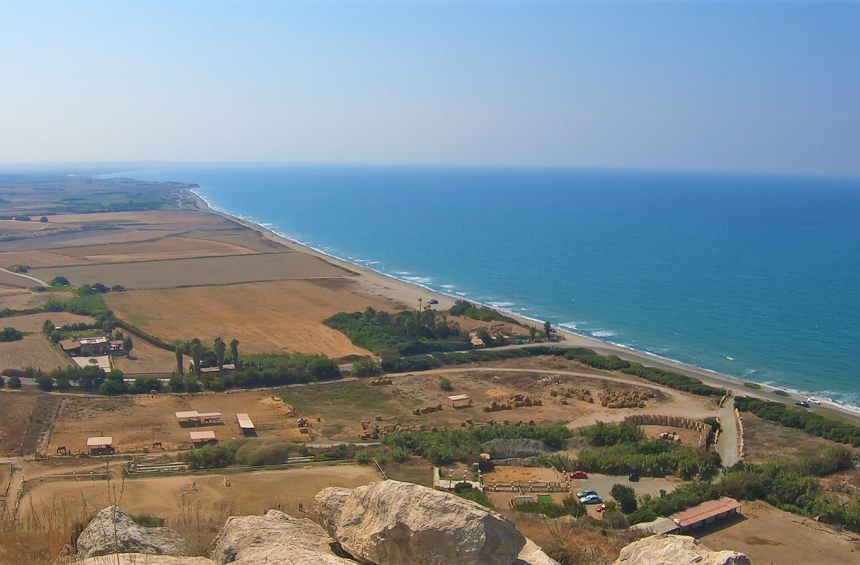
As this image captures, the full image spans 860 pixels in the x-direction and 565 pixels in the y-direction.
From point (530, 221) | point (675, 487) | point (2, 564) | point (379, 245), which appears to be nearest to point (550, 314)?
point (675, 487)

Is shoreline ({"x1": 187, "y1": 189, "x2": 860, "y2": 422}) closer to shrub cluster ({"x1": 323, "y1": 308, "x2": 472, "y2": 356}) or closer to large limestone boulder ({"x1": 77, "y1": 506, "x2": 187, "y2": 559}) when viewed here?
shrub cluster ({"x1": 323, "y1": 308, "x2": 472, "y2": 356})

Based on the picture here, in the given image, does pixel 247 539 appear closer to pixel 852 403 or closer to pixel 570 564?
pixel 570 564

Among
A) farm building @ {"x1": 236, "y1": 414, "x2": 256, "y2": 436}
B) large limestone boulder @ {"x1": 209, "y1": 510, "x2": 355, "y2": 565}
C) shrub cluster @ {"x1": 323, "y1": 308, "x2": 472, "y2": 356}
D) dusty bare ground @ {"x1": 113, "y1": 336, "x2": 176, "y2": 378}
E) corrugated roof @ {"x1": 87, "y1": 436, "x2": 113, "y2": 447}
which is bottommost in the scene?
dusty bare ground @ {"x1": 113, "y1": 336, "x2": 176, "y2": 378}

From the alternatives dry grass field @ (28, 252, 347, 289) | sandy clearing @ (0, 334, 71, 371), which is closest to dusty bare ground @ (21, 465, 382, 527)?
sandy clearing @ (0, 334, 71, 371)

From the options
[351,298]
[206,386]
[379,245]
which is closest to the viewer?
[206,386]

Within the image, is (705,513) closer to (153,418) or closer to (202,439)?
(202,439)

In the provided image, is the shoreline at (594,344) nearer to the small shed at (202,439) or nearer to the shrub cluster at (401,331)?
the shrub cluster at (401,331)

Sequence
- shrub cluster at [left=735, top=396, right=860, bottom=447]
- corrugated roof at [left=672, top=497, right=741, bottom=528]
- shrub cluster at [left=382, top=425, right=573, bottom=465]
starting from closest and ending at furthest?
corrugated roof at [left=672, top=497, right=741, bottom=528]
shrub cluster at [left=382, top=425, right=573, bottom=465]
shrub cluster at [left=735, top=396, right=860, bottom=447]
